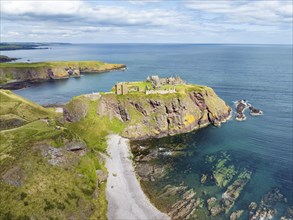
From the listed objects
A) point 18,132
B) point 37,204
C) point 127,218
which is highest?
point 18,132

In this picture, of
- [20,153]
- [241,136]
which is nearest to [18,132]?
[20,153]

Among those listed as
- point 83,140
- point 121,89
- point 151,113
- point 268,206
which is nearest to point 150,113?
point 151,113

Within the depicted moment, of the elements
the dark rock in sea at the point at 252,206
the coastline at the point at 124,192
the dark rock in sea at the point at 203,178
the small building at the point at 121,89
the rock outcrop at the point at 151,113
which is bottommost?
the coastline at the point at 124,192

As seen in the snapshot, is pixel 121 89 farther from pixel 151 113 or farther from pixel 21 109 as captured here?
pixel 21 109

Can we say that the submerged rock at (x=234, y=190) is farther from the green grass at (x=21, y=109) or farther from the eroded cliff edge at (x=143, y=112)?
the green grass at (x=21, y=109)

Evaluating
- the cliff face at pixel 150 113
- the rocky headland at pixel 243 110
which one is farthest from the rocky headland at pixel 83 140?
the rocky headland at pixel 243 110

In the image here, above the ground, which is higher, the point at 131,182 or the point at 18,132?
the point at 18,132

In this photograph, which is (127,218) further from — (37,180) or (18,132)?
(18,132)
